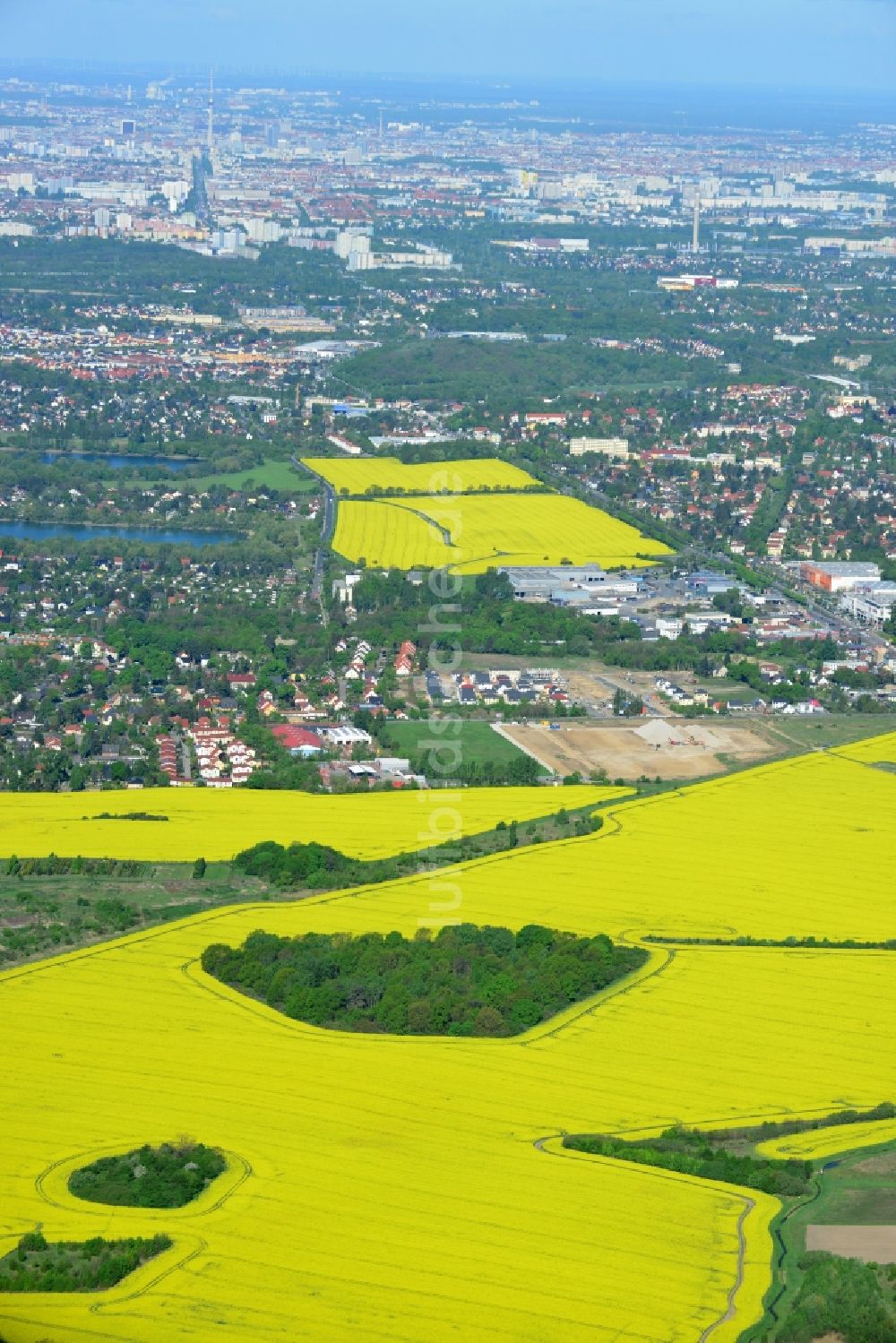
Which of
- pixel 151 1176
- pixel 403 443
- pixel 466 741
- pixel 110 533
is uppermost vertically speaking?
pixel 151 1176

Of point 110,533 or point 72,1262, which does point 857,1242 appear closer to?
point 72,1262

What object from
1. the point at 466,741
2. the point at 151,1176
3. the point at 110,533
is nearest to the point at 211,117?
the point at 110,533

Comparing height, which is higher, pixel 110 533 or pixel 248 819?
pixel 248 819

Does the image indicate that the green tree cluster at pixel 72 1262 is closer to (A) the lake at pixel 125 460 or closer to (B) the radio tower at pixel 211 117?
(A) the lake at pixel 125 460

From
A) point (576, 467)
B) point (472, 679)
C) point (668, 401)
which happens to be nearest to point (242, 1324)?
point (472, 679)

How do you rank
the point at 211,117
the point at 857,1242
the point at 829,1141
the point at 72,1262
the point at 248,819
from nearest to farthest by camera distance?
the point at 72,1262, the point at 857,1242, the point at 829,1141, the point at 248,819, the point at 211,117

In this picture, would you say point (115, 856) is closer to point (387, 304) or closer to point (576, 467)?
point (576, 467)
